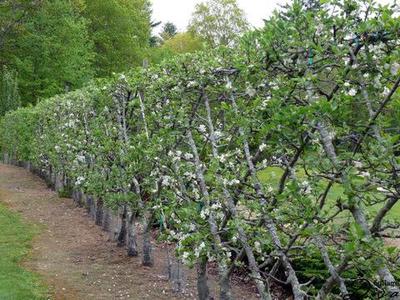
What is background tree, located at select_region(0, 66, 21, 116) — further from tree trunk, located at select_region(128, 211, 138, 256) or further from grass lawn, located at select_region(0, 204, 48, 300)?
tree trunk, located at select_region(128, 211, 138, 256)

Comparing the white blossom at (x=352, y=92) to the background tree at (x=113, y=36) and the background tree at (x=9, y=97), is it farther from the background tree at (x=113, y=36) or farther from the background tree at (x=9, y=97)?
the background tree at (x=113, y=36)

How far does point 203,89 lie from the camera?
6332 mm

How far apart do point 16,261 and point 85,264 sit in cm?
138

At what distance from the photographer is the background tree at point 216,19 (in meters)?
44.4

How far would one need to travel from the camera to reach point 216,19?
4522 centimetres

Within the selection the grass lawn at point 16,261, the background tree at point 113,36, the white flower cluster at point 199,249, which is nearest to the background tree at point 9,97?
the background tree at point 113,36

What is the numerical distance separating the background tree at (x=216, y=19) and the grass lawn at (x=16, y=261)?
106 ft

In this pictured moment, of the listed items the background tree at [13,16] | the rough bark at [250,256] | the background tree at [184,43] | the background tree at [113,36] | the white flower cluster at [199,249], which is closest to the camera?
the rough bark at [250,256]

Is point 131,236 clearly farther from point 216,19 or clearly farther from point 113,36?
point 216,19

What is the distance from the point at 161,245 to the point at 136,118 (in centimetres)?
386

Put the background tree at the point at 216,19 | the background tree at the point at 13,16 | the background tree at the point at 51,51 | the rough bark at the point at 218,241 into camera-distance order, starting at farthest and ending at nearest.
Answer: the background tree at the point at 216,19 → the background tree at the point at 13,16 → the background tree at the point at 51,51 → the rough bark at the point at 218,241

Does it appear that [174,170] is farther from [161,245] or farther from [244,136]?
[161,245]

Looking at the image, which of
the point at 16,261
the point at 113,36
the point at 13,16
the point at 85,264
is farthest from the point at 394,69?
the point at 113,36

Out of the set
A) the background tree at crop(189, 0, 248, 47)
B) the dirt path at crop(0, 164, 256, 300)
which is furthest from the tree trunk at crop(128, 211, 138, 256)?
the background tree at crop(189, 0, 248, 47)
